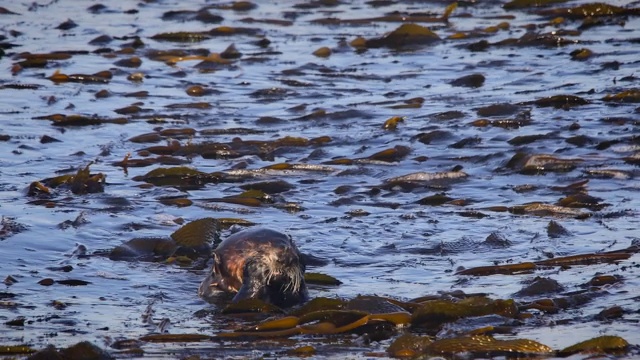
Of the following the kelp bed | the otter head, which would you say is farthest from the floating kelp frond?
the otter head

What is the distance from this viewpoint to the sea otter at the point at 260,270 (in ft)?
14.8

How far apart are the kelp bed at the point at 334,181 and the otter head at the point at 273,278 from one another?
13 cm

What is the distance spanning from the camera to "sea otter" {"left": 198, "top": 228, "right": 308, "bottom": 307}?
4.52 metres

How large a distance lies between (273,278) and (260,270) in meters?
0.06

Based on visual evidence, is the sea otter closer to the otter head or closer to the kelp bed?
the otter head

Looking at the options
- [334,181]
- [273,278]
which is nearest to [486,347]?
[273,278]

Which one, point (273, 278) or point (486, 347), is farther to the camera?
point (273, 278)

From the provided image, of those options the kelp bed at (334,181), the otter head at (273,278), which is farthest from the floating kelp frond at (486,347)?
the otter head at (273,278)

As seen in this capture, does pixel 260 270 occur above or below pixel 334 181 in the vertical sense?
above

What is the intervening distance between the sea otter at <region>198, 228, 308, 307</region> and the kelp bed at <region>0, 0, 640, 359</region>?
101 millimetres

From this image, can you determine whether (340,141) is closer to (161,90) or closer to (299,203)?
(299,203)

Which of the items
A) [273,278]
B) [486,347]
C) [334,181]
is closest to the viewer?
[486,347]

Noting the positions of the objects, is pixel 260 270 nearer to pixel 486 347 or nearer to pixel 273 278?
pixel 273 278

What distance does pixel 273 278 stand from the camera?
451cm
